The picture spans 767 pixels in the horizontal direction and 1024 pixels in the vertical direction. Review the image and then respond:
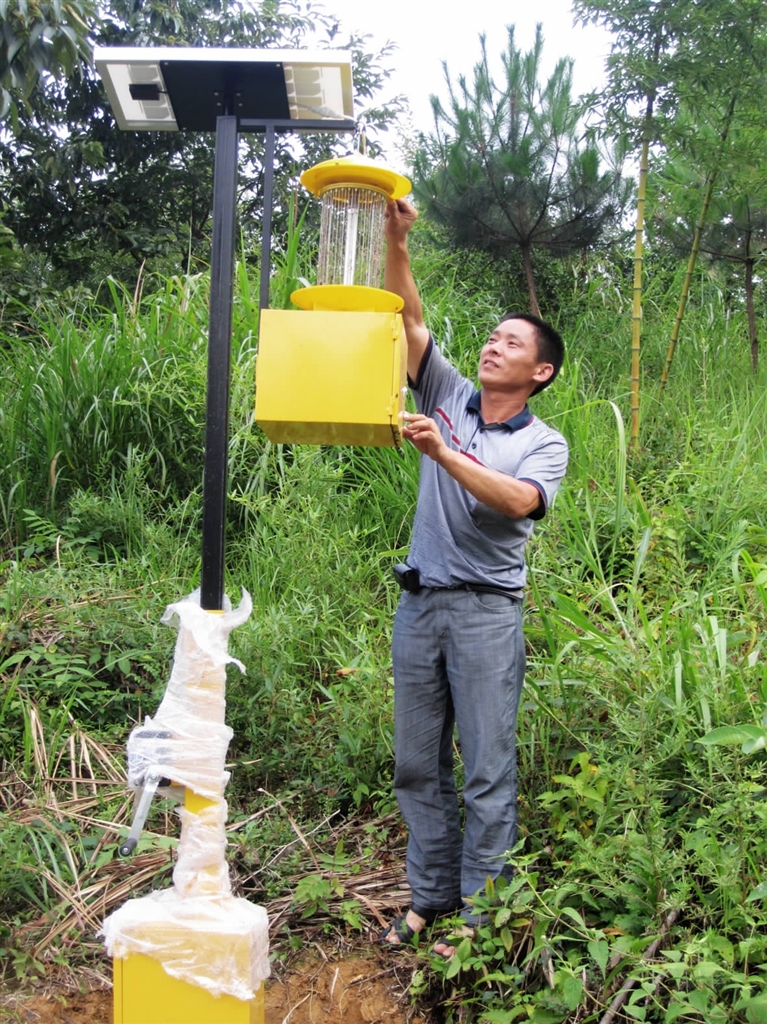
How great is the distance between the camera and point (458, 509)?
284 cm

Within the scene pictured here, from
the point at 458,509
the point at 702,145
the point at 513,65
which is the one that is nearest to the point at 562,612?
the point at 458,509

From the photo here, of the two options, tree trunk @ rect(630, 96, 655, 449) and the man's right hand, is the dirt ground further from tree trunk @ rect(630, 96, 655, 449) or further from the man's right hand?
tree trunk @ rect(630, 96, 655, 449)

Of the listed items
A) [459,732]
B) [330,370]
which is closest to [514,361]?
[330,370]

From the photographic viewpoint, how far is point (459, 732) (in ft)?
9.33

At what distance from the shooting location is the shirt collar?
9.61 ft

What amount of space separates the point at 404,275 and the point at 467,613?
100 centimetres

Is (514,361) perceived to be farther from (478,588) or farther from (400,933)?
(400,933)

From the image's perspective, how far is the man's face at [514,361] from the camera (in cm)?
294

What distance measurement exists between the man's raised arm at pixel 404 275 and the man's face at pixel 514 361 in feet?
0.68

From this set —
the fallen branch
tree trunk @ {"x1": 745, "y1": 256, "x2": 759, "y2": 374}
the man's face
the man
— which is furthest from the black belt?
tree trunk @ {"x1": 745, "y1": 256, "x2": 759, "y2": 374}

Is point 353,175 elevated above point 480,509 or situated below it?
above

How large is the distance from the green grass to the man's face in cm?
83

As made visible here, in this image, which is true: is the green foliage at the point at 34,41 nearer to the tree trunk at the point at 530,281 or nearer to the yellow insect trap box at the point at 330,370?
the yellow insect trap box at the point at 330,370

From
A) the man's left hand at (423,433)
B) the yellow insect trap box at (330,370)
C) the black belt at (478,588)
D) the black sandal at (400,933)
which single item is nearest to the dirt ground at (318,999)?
the black sandal at (400,933)
